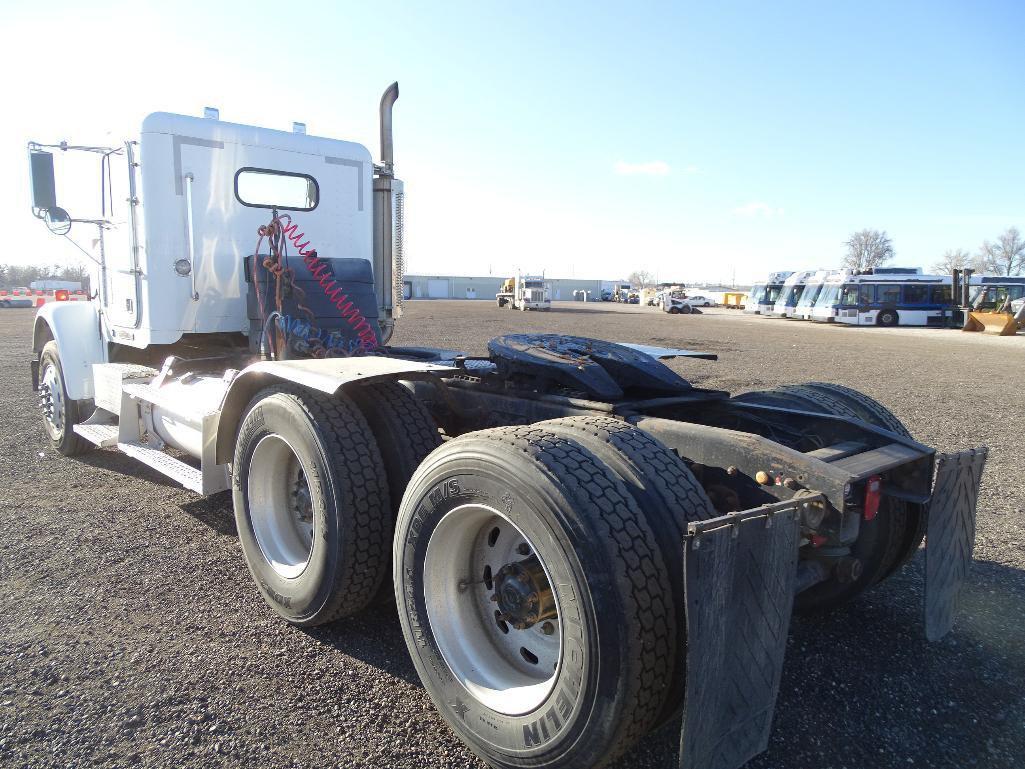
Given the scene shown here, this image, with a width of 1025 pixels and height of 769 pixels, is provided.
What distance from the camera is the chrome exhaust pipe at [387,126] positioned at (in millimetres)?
6065

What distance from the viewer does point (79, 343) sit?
653cm

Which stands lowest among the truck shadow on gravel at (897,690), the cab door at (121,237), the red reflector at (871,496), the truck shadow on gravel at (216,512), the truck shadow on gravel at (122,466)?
the truck shadow on gravel at (897,690)

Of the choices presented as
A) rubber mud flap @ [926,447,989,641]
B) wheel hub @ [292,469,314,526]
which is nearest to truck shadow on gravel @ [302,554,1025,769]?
rubber mud flap @ [926,447,989,641]

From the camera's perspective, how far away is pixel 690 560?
1.90 m

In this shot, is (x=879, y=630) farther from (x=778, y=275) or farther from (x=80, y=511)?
(x=778, y=275)

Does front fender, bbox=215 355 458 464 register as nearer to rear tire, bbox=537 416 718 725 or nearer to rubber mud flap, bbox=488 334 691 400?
rubber mud flap, bbox=488 334 691 400

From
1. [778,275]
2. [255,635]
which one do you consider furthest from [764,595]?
[778,275]

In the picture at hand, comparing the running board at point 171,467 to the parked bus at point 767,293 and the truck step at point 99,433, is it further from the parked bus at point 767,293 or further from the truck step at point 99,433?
the parked bus at point 767,293

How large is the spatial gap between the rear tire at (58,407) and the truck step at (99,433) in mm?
277

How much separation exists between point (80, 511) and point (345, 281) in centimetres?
257

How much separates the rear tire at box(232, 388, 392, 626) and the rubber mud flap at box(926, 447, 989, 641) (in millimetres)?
2272

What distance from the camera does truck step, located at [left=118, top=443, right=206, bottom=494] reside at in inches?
177

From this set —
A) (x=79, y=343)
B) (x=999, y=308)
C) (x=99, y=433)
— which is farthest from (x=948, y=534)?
(x=999, y=308)

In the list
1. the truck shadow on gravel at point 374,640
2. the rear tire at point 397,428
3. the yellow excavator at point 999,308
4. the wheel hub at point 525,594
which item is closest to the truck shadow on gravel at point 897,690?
the wheel hub at point 525,594
